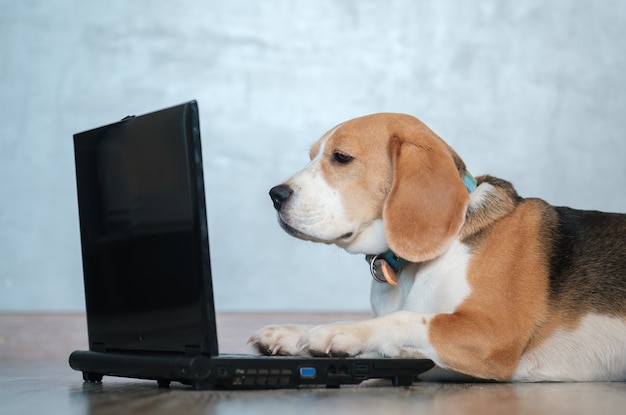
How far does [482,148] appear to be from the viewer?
5.91m

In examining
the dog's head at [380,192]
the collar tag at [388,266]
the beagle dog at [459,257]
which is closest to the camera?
the beagle dog at [459,257]

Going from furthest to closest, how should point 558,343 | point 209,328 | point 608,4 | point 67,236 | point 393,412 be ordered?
point 608,4 → point 67,236 → point 558,343 → point 209,328 → point 393,412

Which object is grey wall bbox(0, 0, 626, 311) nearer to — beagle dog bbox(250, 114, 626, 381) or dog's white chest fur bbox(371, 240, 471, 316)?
beagle dog bbox(250, 114, 626, 381)

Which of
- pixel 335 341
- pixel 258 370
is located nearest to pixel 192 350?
pixel 258 370

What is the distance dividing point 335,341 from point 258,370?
246 mm

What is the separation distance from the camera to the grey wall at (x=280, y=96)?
18.2ft

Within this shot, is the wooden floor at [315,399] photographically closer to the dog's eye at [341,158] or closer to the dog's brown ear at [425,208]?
the dog's brown ear at [425,208]

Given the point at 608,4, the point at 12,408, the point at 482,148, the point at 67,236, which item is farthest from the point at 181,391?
the point at 608,4

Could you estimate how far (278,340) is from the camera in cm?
218

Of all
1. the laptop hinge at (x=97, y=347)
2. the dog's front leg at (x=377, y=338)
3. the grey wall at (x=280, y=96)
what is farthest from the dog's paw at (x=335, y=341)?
the grey wall at (x=280, y=96)

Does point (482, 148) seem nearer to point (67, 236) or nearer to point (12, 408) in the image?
point (67, 236)

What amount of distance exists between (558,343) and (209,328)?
1016 mm

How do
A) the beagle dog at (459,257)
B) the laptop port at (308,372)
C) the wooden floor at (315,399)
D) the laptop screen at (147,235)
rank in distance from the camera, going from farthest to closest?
the beagle dog at (459,257)
the laptop port at (308,372)
the laptop screen at (147,235)
the wooden floor at (315,399)

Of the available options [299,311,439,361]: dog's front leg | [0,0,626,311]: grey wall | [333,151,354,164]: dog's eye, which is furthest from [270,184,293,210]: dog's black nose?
[0,0,626,311]: grey wall
